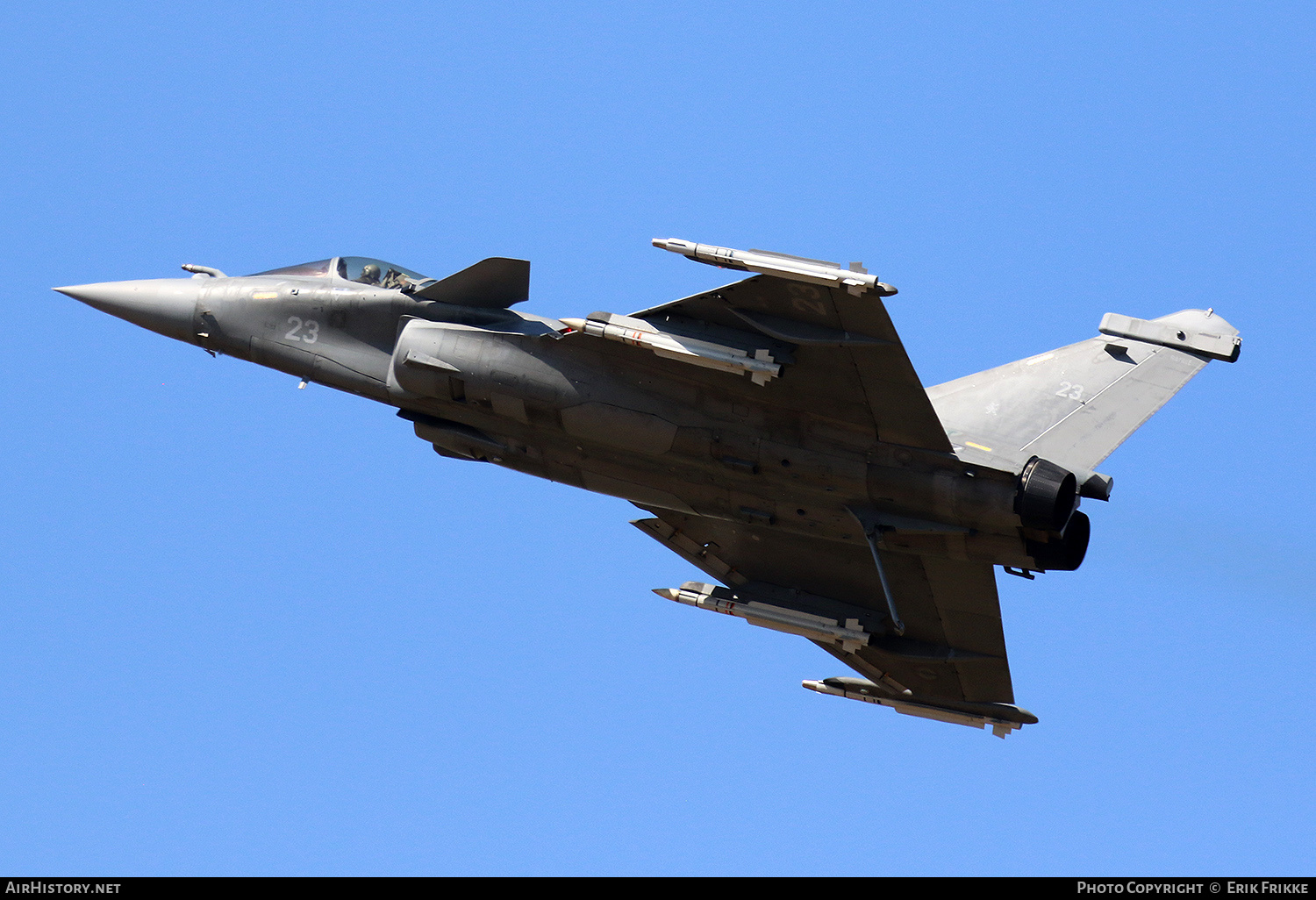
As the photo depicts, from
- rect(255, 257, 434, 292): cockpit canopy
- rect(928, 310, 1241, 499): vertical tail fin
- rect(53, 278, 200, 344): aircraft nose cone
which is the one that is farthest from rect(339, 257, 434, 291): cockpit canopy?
rect(928, 310, 1241, 499): vertical tail fin

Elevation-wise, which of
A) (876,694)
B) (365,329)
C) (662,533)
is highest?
(365,329)

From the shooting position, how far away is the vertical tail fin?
1972 cm

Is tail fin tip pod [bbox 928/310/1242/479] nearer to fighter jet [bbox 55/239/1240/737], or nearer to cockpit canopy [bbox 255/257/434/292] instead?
fighter jet [bbox 55/239/1240/737]

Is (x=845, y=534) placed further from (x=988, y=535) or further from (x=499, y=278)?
(x=499, y=278)

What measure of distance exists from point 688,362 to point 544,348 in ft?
6.71

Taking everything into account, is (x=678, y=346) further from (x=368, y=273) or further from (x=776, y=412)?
(x=368, y=273)

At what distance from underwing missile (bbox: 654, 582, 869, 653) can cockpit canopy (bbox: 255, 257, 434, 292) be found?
18.4 feet

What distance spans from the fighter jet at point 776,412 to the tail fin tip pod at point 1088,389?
0.03 meters

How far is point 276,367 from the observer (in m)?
20.7

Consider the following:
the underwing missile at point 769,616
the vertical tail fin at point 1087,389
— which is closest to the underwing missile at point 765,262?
the vertical tail fin at point 1087,389

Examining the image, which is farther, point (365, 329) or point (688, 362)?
point (365, 329)

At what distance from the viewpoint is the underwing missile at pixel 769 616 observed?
20891 millimetres
